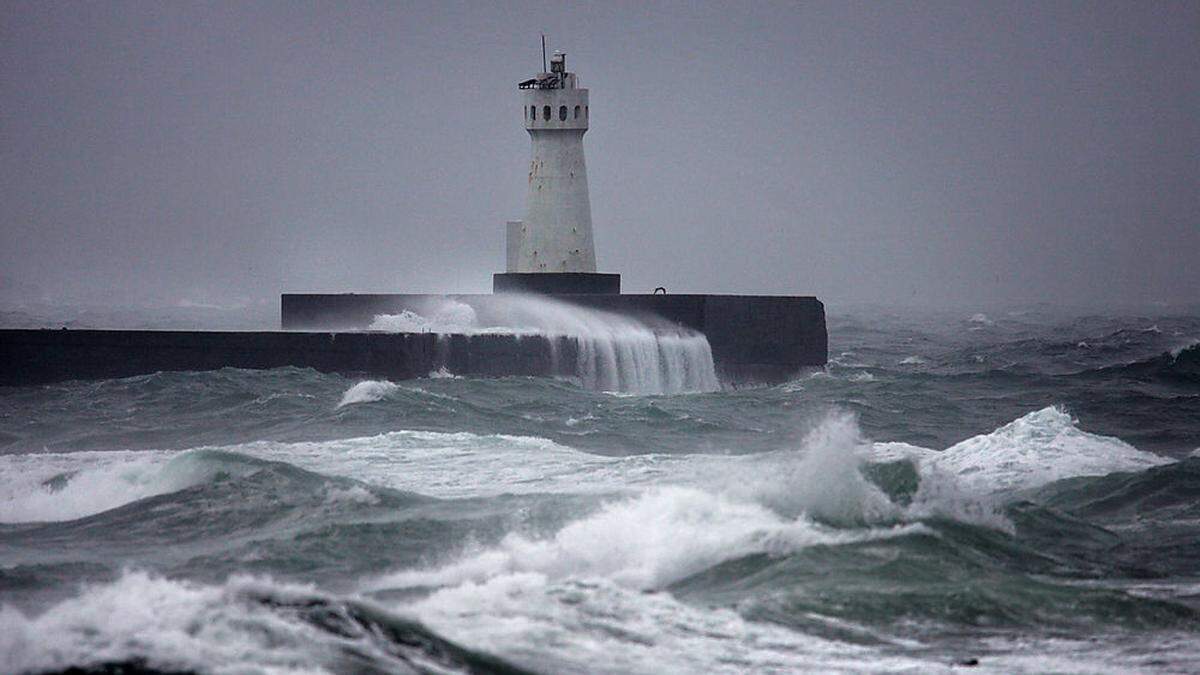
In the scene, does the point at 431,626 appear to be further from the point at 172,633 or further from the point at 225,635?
the point at 172,633

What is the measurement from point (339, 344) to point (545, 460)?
959cm

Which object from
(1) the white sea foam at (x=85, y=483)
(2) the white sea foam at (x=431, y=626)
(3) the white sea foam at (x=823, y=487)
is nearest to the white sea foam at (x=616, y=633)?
(2) the white sea foam at (x=431, y=626)

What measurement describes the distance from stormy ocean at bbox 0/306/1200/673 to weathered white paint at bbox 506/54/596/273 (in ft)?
28.9

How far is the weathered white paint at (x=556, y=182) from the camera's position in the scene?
101ft

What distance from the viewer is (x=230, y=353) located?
25031 mm

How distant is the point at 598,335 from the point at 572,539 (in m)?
16.4

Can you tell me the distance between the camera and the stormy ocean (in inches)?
299

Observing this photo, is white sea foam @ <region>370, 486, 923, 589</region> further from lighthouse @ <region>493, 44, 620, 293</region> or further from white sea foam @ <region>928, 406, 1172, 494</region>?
lighthouse @ <region>493, 44, 620, 293</region>

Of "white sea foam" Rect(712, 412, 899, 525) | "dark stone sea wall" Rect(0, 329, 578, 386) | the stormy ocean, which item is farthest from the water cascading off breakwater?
"white sea foam" Rect(712, 412, 899, 525)

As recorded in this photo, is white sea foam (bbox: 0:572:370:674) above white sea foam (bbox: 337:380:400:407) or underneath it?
underneath

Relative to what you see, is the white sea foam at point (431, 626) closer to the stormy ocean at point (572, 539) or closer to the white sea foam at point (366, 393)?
the stormy ocean at point (572, 539)

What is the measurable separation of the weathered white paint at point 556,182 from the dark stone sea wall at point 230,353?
515cm

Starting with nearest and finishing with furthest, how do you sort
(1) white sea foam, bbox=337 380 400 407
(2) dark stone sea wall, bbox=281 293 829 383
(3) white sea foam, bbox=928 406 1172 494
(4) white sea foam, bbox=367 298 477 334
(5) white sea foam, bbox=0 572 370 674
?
1. (5) white sea foam, bbox=0 572 370 674
2. (3) white sea foam, bbox=928 406 1172 494
3. (1) white sea foam, bbox=337 380 400 407
4. (2) dark stone sea wall, bbox=281 293 829 383
5. (4) white sea foam, bbox=367 298 477 334

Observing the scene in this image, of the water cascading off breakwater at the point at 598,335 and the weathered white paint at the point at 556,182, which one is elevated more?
the weathered white paint at the point at 556,182
